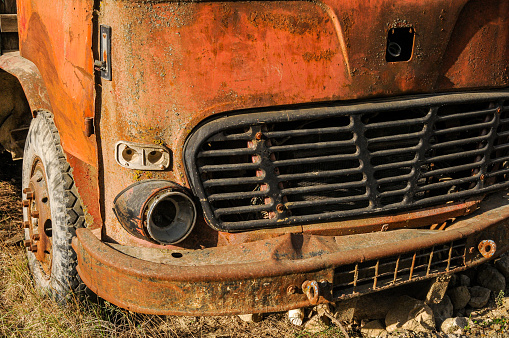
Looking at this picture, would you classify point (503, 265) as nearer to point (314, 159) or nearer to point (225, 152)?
point (314, 159)

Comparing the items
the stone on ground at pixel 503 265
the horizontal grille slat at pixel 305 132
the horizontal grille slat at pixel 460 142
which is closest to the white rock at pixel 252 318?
the horizontal grille slat at pixel 305 132

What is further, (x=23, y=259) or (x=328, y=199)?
(x=23, y=259)

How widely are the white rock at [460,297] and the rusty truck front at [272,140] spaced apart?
2.15 feet

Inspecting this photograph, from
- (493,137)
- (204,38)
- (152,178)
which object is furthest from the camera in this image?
(493,137)

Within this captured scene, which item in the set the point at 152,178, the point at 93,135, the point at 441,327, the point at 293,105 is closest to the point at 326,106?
the point at 293,105

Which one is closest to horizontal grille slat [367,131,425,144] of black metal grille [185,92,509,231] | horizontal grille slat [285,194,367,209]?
black metal grille [185,92,509,231]

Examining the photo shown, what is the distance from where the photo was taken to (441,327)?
3396 mm

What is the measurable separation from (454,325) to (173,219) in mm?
1906

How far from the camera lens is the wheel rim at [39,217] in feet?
11.3

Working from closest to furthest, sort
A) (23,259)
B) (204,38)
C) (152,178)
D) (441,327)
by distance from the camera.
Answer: (204,38) → (152,178) → (441,327) → (23,259)

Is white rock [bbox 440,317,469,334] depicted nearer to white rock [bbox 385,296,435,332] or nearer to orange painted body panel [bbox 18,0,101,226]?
white rock [bbox 385,296,435,332]

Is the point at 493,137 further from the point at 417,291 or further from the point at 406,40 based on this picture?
the point at 417,291

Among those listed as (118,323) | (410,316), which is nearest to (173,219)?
(118,323)

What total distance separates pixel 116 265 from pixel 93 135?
2.29ft
